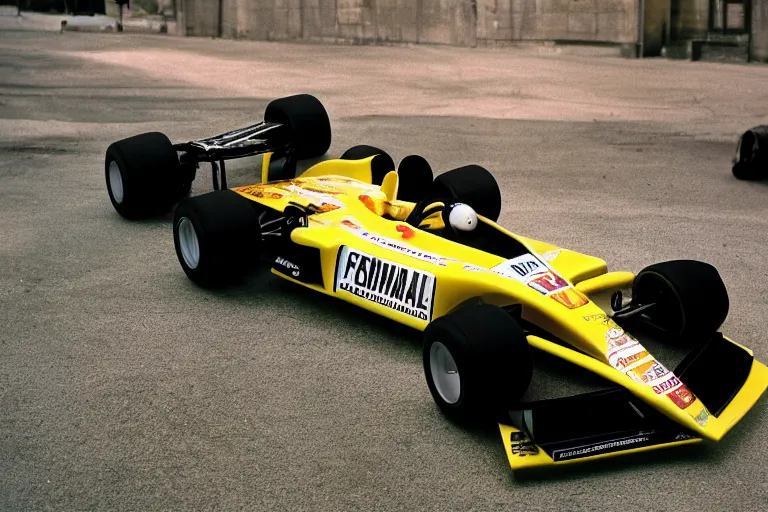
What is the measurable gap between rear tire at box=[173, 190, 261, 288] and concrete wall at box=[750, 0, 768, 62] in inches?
393

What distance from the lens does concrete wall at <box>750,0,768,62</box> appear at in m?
13.8

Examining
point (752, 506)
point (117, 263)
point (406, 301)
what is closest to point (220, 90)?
point (117, 263)

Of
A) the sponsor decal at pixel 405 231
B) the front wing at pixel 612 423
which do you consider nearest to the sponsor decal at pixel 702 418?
the front wing at pixel 612 423

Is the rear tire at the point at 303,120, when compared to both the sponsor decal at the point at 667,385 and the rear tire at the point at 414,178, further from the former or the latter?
the sponsor decal at the point at 667,385

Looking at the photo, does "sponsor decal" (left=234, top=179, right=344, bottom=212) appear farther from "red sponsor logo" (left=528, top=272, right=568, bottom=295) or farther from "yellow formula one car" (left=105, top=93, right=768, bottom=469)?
"red sponsor logo" (left=528, top=272, right=568, bottom=295)

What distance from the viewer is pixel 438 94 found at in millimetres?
13023

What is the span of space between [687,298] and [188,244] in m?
3.00

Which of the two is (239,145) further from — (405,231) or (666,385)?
(666,385)

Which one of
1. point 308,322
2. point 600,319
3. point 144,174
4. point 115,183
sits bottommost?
point 308,322

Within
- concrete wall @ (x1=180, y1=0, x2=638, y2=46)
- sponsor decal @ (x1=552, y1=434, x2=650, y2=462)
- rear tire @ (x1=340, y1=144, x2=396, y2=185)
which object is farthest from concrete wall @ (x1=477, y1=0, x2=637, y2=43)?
sponsor decal @ (x1=552, y1=434, x2=650, y2=462)

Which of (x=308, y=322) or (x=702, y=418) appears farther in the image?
(x=308, y=322)

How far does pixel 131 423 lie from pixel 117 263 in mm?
2405

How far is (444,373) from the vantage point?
461 centimetres

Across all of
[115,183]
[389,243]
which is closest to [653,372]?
[389,243]
